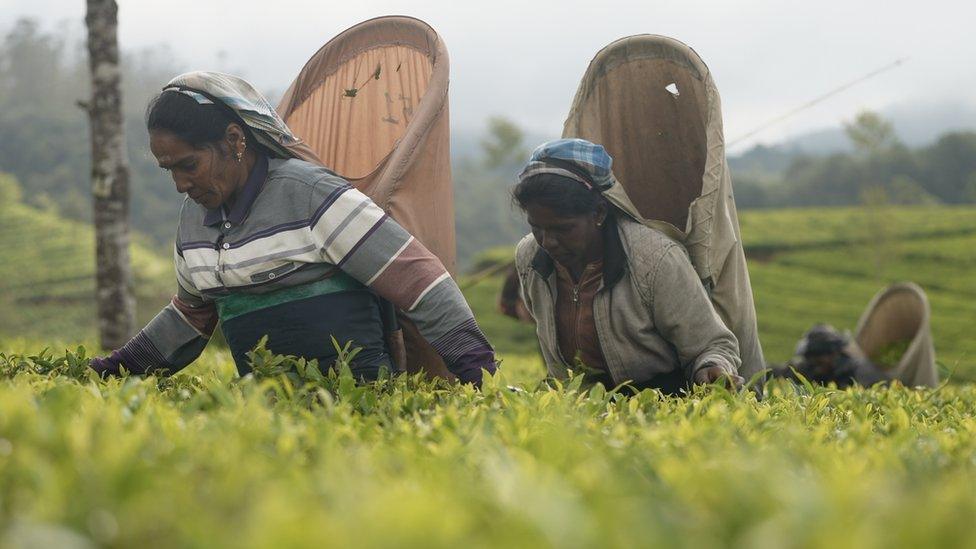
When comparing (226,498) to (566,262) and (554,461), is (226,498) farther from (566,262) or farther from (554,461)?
(566,262)

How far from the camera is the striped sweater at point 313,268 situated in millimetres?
A: 2645

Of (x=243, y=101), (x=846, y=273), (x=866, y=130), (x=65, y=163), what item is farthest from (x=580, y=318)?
(x=65, y=163)

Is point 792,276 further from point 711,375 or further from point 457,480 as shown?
→ point 457,480

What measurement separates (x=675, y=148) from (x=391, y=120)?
1.09 meters

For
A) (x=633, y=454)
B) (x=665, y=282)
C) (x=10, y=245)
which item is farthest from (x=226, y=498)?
(x=10, y=245)

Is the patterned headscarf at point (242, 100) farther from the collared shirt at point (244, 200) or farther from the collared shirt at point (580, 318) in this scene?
the collared shirt at point (580, 318)

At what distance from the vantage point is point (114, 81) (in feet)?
19.8

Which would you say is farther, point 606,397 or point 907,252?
point 907,252

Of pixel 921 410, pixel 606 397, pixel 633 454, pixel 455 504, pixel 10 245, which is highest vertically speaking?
pixel 455 504

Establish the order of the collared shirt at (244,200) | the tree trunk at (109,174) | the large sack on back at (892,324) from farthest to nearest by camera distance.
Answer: the large sack on back at (892,324)
the tree trunk at (109,174)
the collared shirt at (244,200)

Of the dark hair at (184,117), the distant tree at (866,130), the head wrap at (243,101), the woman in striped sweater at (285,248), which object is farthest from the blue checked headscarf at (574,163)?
the distant tree at (866,130)

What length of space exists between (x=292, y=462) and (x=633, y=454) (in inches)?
19.4

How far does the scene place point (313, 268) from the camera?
2715mm

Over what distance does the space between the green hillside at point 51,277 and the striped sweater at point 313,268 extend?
2004cm
